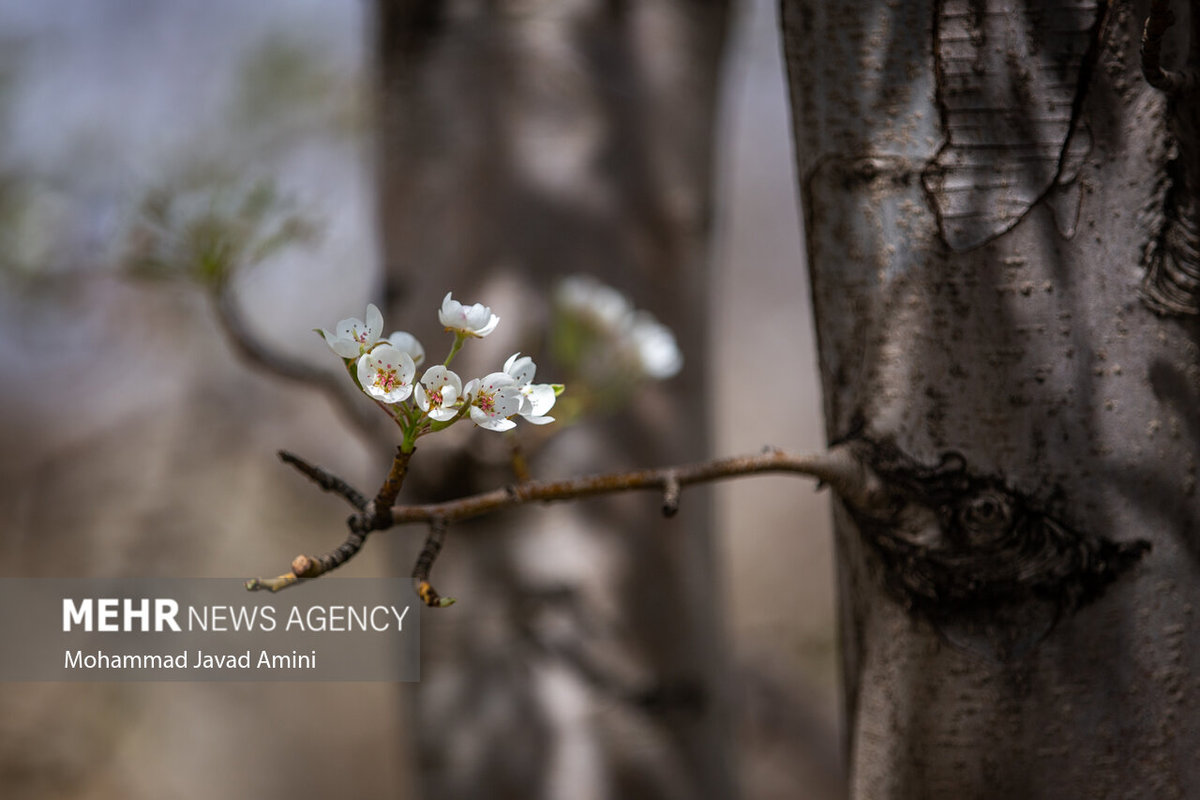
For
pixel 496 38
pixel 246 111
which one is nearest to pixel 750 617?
pixel 246 111

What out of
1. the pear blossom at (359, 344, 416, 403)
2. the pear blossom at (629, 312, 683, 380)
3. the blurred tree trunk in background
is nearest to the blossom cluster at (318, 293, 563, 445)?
the pear blossom at (359, 344, 416, 403)

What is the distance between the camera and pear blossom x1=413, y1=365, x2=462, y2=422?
0.32 m

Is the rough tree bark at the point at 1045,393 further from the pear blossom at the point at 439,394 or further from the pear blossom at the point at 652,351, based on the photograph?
the pear blossom at the point at 652,351

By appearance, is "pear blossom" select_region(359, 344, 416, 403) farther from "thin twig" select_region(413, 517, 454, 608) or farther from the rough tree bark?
the rough tree bark

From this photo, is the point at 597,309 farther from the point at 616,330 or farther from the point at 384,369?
the point at 384,369

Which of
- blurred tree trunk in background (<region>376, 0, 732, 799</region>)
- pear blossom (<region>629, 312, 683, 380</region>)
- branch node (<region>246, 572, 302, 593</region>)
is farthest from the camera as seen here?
blurred tree trunk in background (<region>376, 0, 732, 799</region>)

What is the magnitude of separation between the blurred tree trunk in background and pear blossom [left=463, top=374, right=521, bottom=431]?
0.67 m

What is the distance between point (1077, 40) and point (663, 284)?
792 mm

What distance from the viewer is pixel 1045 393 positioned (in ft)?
1.39

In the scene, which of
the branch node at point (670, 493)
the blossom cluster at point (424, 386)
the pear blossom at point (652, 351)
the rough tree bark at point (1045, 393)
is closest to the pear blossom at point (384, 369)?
the blossom cluster at point (424, 386)

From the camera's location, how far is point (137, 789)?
8.40 feet

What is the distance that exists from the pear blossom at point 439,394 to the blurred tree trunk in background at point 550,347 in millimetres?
669

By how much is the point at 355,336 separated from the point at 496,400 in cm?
6

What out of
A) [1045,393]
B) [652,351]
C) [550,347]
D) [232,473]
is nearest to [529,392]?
[1045,393]
